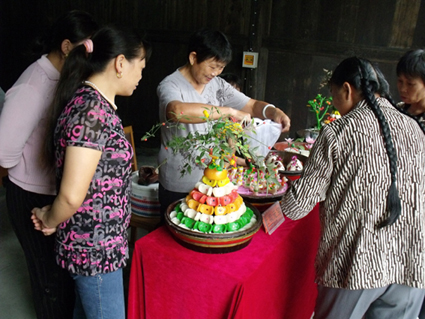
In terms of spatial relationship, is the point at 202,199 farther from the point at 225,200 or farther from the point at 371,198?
the point at 371,198

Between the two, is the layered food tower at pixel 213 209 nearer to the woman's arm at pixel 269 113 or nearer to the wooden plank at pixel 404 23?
the woman's arm at pixel 269 113

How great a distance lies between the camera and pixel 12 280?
242cm

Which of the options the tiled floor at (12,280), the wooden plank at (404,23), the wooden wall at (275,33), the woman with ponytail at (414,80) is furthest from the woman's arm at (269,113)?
the wooden plank at (404,23)

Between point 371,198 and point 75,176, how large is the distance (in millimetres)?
903

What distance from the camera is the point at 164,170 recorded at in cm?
186

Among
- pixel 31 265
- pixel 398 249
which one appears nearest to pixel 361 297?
pixel 398 249

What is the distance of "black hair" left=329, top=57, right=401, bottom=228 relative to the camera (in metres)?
1.17

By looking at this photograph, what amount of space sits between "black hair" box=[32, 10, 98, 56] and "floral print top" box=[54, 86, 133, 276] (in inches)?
18.1

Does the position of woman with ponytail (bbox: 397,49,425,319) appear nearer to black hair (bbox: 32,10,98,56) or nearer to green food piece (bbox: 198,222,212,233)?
green food piece (bbox: 198,222,212,233)

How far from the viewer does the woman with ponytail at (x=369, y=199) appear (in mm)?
1193

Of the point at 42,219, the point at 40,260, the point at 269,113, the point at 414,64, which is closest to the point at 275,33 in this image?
the point at 269,113

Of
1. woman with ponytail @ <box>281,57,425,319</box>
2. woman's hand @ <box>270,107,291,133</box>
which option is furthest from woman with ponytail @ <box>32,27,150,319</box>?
woman's hand @ <box>270,107,291,133</box>

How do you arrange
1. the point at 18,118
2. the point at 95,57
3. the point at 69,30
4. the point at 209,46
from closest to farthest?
1. the point at 95,57
2. the point at 18,118
3. the point at 69,30
4. the point at 209,46

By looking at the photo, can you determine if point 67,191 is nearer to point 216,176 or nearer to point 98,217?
point 98,217
